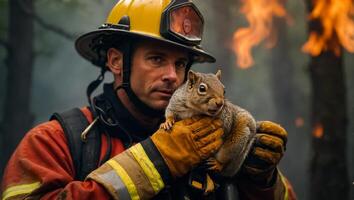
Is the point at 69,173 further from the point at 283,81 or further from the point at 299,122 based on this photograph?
the point at 299,122

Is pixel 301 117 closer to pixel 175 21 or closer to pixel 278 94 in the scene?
pixel 278 94

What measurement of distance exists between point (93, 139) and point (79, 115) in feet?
0.83

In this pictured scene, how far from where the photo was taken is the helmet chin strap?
11.7 ft

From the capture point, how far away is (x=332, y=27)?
263 inches

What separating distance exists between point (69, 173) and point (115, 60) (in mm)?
1053

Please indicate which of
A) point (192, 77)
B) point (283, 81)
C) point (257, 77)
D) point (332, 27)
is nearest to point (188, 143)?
point (192, 77)

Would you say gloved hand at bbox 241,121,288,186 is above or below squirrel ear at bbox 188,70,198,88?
below

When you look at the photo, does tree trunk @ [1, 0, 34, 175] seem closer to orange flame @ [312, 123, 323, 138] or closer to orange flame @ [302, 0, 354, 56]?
orange flame @ [302, 0, 354, 56]

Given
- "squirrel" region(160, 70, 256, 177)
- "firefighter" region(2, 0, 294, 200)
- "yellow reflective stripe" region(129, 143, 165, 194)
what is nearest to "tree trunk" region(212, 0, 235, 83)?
"firefighter" region(2, 0, 294, 200)

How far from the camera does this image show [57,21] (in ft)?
75.5

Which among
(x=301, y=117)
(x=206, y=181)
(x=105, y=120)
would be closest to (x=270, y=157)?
(x=206, y=181)

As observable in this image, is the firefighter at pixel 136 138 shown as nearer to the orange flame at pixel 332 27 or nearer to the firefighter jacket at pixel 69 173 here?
the firefighter jacket at pixel 69 173

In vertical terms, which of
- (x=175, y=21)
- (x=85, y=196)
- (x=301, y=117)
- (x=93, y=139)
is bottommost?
(x=301, y=117)

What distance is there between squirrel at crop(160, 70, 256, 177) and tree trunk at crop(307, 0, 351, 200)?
321 centimetres
